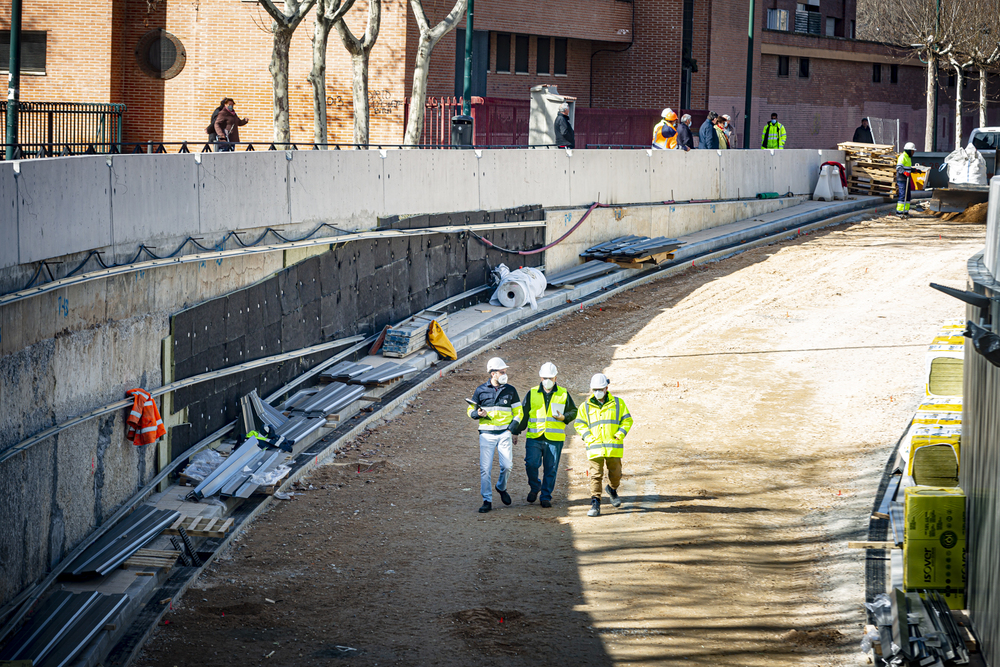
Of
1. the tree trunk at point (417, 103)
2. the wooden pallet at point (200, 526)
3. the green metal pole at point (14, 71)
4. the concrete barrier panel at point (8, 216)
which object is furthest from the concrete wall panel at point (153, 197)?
the tree trunk at point (417, 103)

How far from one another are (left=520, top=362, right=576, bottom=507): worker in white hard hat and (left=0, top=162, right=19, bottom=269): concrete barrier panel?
5.74m

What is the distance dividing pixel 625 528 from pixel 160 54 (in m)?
27.0

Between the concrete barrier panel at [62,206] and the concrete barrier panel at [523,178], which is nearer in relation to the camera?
the concrete barrier panel at [62,206]

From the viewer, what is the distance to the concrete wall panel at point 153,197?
12.6 meters

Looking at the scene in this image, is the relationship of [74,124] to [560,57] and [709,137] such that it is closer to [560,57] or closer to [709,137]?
[560,57]

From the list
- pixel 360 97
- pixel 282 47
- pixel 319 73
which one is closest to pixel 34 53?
pixel 360 97

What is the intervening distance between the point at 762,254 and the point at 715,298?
3.94 metres

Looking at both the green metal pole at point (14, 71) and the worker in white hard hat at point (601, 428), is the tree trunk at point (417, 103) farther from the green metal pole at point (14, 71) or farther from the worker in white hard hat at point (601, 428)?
the worker in white hard hat at point (601, 428)

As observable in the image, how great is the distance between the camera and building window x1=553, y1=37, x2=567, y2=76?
40.1m

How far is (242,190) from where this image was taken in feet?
50.2

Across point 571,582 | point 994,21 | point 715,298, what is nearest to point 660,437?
point 571,582

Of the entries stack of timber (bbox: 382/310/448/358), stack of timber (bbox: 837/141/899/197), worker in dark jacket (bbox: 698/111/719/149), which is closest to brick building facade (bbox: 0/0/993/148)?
worker in dark jacket (bbox: 698/111/719/149)

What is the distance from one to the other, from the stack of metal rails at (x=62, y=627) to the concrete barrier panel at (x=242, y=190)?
5.33 m

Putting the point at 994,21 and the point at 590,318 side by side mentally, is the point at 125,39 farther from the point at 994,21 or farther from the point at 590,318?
the point at 994,21
